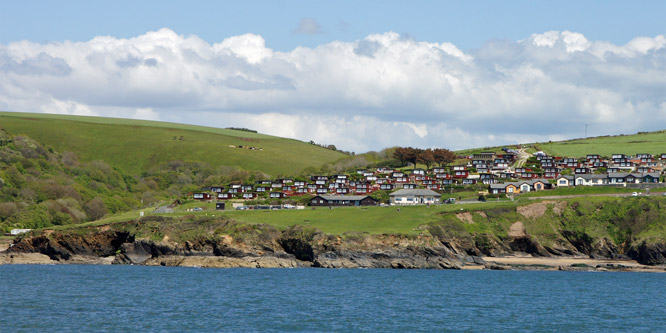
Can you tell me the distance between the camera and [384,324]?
62656mm

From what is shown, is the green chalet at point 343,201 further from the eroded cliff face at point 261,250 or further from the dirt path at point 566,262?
the dirt path at point 566,262

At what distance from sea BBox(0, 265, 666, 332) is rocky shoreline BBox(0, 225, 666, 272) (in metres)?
6.60

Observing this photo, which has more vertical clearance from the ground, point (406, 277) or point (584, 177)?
point (584, 177)

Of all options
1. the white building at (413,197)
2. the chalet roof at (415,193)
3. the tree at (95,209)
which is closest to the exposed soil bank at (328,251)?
the white building at (413,197)

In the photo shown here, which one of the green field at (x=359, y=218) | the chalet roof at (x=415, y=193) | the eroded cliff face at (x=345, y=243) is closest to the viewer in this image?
the eroded cliff face at (x=345, y=243)

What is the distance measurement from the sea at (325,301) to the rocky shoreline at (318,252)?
260 inches

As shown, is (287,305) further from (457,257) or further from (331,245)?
(457,257)

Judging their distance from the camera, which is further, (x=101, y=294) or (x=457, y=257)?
(x=457, y=257)

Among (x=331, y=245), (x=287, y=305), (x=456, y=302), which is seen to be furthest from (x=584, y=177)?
(x=287, y=305)

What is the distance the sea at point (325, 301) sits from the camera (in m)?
61.9

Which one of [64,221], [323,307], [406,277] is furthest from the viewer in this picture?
[64,221]

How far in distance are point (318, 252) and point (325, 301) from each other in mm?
41964

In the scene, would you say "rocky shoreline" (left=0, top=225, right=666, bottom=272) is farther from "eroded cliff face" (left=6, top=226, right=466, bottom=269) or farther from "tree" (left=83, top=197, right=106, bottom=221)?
"tree" (left=83, top=197, right=106, bottom=221)

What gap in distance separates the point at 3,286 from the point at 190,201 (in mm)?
87429
